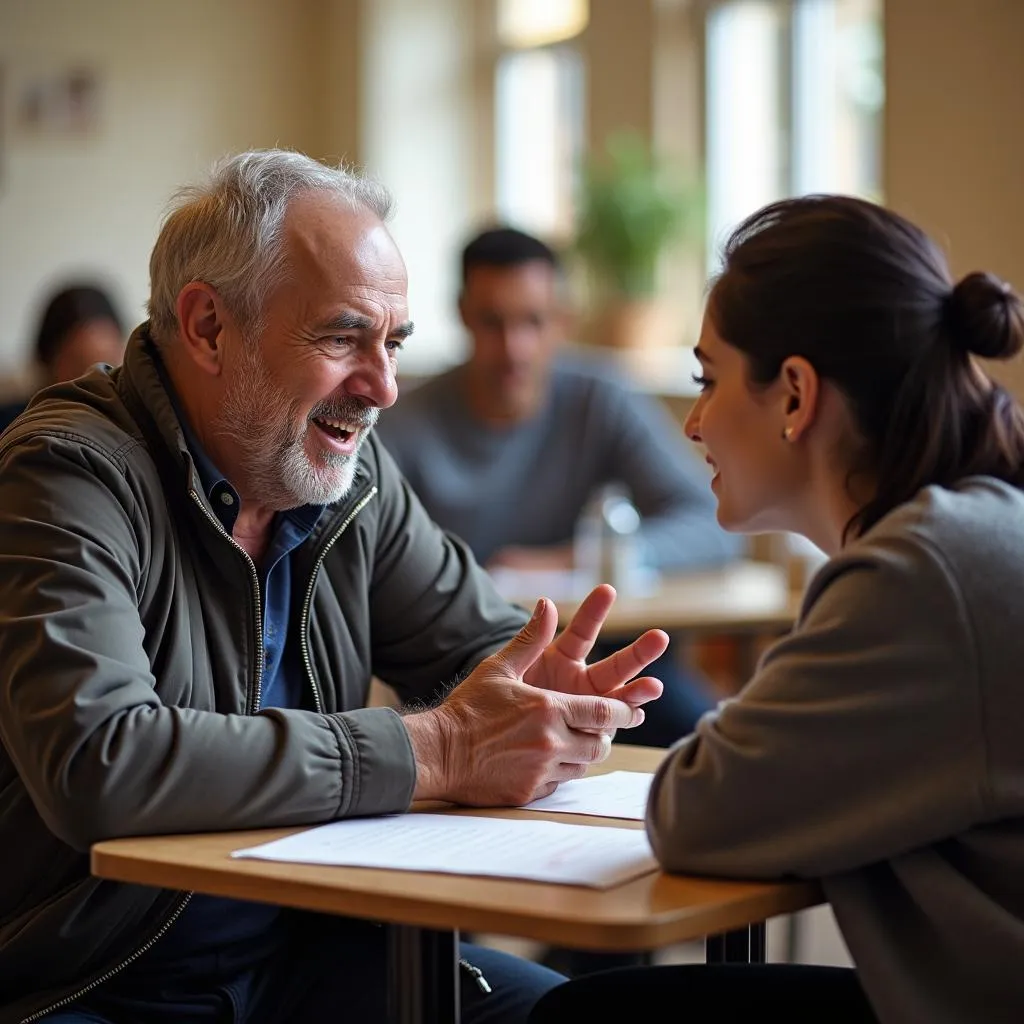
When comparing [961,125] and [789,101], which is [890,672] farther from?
[789,101]

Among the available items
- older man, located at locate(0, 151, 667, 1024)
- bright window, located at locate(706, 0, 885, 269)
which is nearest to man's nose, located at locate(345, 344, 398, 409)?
older man, located at locate(0, 151, 667, 1024)

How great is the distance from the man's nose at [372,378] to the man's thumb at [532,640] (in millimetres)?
330

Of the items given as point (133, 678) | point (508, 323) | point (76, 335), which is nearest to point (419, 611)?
point (133, 678)

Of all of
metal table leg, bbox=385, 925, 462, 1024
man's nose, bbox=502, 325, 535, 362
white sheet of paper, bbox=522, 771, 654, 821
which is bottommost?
metal table leg, bbox=385, 925, 462, 1024

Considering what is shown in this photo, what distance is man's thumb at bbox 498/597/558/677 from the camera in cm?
162

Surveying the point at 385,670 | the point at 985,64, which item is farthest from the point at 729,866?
the point at 985,64

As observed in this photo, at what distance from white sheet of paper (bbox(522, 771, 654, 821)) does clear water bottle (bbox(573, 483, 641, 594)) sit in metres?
1.53

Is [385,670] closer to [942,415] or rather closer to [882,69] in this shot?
[942,415]

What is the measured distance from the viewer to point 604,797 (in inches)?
61.9

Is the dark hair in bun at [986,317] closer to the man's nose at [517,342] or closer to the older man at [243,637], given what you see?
the older man at [243,637]

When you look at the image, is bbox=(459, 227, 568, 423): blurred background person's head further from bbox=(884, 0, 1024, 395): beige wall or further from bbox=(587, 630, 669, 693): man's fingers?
bbox=(587, 630, 669, 693): man's fingers

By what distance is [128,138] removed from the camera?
773cm

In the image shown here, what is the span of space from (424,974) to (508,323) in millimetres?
2740

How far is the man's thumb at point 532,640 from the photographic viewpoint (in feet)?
5.30
